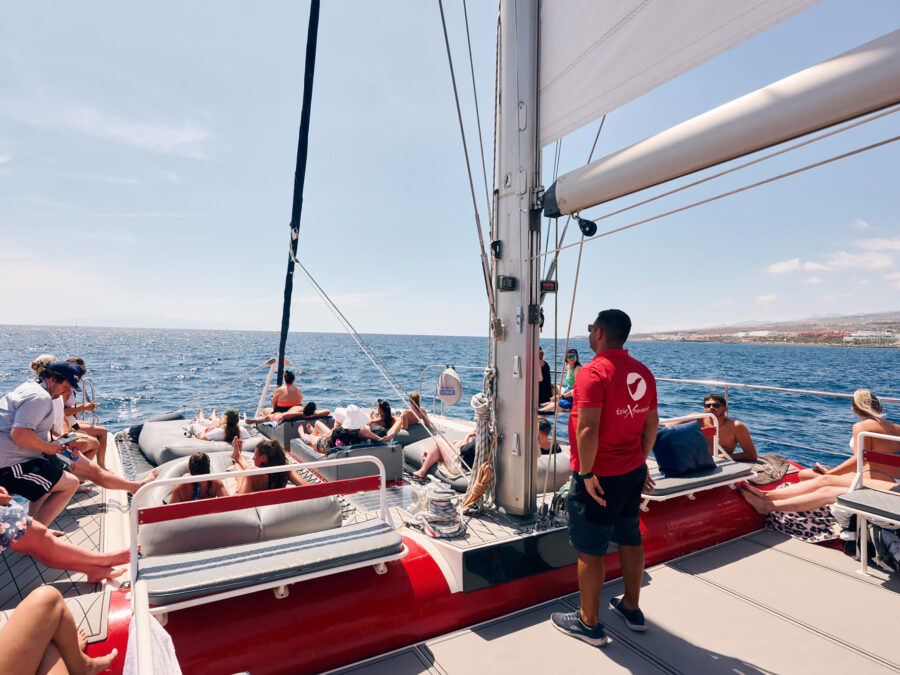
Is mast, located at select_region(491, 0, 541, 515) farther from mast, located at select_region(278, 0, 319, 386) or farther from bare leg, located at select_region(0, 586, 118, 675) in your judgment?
bare leg, located at select_region(0, 586, 118, 675)

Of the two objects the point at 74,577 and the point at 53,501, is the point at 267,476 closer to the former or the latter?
the point at 74,577

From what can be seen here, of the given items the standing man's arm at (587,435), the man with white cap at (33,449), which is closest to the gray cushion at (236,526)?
the man with white cap at (33,449)

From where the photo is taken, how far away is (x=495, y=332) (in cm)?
381

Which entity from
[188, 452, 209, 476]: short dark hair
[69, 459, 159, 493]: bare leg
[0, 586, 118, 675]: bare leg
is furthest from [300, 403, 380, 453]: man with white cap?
[0, 586, 118, 675]: bare leg

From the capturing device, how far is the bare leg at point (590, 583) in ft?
9.18

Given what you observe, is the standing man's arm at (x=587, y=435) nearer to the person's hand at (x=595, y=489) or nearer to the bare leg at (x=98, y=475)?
the person's hand at (x=595, y=489)

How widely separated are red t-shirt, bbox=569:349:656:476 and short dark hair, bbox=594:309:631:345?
0.08 meters

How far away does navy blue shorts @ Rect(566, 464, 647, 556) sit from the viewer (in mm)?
2789

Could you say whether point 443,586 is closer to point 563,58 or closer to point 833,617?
point 833,617

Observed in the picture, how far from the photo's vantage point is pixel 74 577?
2.99 meters

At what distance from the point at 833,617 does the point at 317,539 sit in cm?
337

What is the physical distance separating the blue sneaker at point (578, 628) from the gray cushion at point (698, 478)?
1.29m

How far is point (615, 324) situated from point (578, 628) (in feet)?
6.11

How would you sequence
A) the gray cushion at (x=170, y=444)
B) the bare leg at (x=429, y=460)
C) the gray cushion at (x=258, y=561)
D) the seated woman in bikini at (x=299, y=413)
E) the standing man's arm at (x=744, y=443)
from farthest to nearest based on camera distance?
the seated woman in bikini at (x=299, y=413), the gray cushion at (x=170, y=444), the bare leg at (x=429, y=460), the standing man's arm at (x=744, y=443), the gray cushion at (x=258, y=561)
